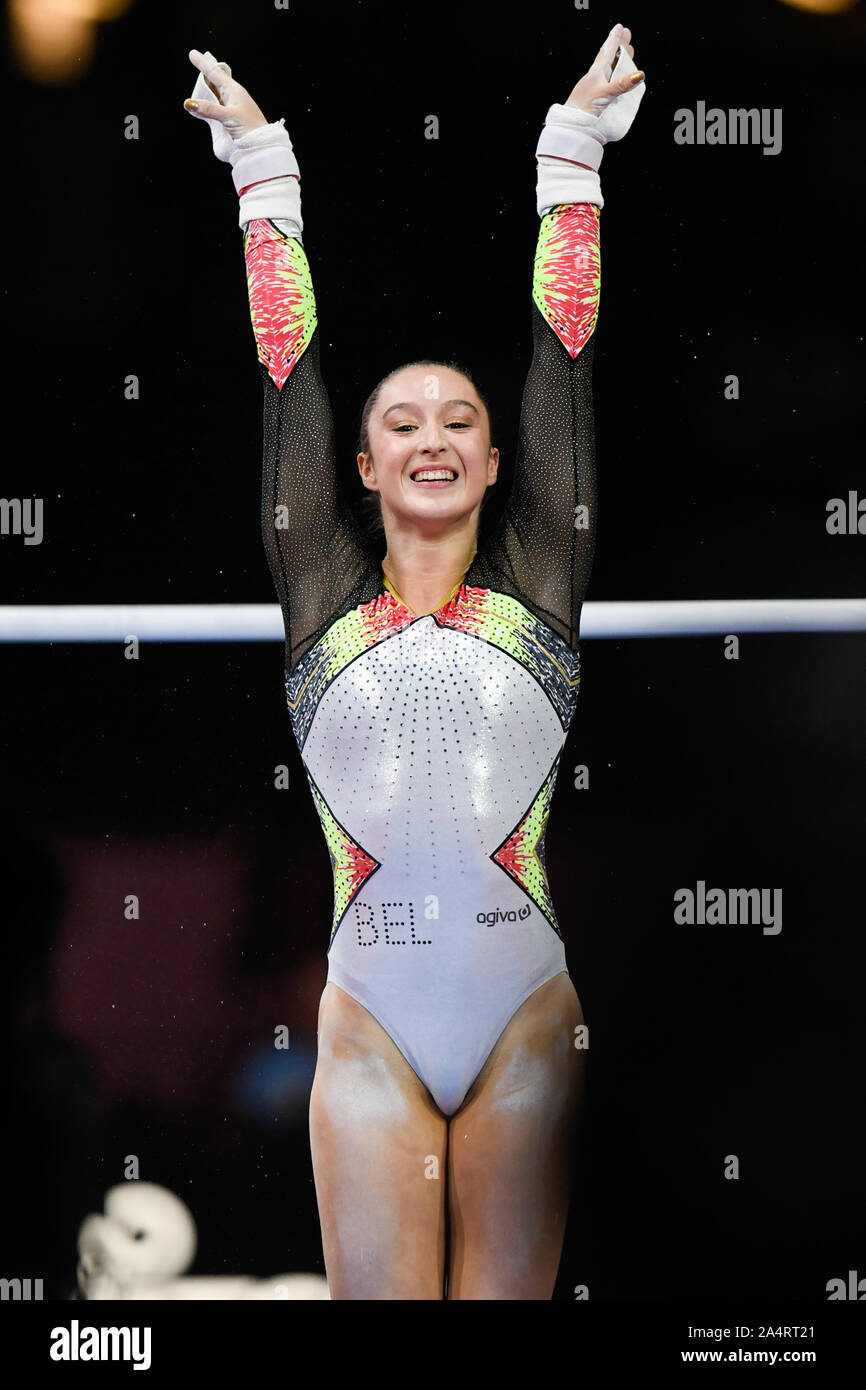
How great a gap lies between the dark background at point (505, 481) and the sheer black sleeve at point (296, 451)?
258mm

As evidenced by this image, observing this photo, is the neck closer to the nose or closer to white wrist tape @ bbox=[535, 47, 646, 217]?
the nose

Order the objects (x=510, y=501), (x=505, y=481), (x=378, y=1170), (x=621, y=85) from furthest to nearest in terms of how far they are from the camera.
A: 1. (x=505, y=481)
2. (x=510, y=501)
3. (x=621, y=85)
4. (x=378, y=1170)

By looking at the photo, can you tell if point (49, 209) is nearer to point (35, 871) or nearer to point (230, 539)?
point (230, 539)

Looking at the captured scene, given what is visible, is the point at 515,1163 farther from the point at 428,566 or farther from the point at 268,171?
the point at 268,171

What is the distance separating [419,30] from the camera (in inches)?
106

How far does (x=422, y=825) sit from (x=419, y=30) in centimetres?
153

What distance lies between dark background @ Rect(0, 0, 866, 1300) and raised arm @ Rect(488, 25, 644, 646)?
0.25 metres

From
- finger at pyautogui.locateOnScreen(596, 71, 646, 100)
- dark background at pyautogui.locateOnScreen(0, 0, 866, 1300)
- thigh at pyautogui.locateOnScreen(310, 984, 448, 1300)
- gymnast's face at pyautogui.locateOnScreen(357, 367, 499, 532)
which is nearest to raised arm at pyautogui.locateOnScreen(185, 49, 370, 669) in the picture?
gymnast's face at pyautogui.locateOnScreen(357, 367, 499, 532)

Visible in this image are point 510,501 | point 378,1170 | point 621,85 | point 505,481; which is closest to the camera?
point 378,1170

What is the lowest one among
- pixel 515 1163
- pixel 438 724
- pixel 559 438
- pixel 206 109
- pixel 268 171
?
pixel 515 1163

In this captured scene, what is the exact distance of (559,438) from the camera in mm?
2484

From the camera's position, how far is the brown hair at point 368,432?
8.30ft

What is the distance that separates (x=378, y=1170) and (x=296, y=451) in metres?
1.24

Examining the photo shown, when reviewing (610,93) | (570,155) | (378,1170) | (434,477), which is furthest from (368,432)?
(378,1170)
